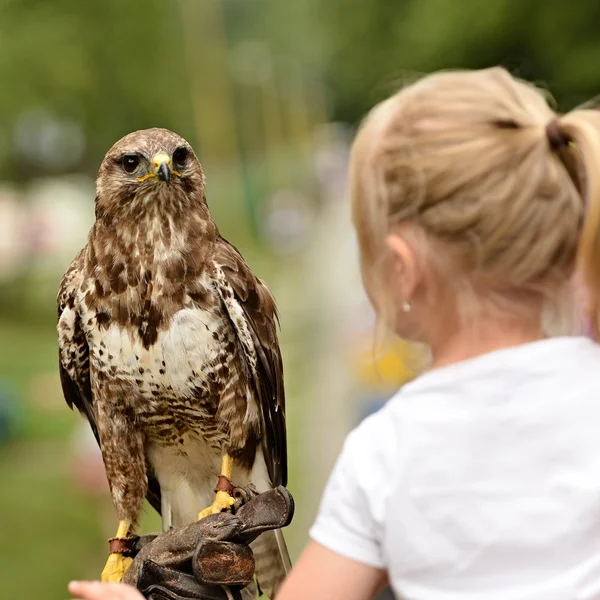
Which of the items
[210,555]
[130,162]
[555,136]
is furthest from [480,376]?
[130,162]

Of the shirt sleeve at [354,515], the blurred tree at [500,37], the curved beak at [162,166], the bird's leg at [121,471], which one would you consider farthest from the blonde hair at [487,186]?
the blurred tree at [500,37]

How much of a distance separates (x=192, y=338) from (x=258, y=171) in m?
11.3

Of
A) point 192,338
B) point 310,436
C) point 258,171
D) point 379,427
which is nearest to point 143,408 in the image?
point 192,338

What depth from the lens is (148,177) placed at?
135cm

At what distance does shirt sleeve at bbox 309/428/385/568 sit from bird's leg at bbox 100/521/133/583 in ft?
1.73

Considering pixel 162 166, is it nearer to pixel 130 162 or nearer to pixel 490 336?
pixel 130 162

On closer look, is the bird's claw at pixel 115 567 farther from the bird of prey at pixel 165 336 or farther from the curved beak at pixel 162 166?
the curved beak at pixel 162 166

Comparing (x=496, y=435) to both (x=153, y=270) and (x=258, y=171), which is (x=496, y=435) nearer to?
(x=153, y=270)

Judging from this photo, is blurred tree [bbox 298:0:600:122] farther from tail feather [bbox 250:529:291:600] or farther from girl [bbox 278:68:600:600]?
girl [bbox 278:68:600:600]

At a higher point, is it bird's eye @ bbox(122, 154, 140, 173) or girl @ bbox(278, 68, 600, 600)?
bird's eye @ bbox(122, 154, 140, 173)

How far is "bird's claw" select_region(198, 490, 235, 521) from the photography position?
4.58 ft

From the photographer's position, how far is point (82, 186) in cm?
866

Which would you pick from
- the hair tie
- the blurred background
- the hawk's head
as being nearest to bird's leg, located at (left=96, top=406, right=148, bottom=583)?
the hawk's head

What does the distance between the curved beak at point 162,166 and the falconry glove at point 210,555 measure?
0.48 metres
